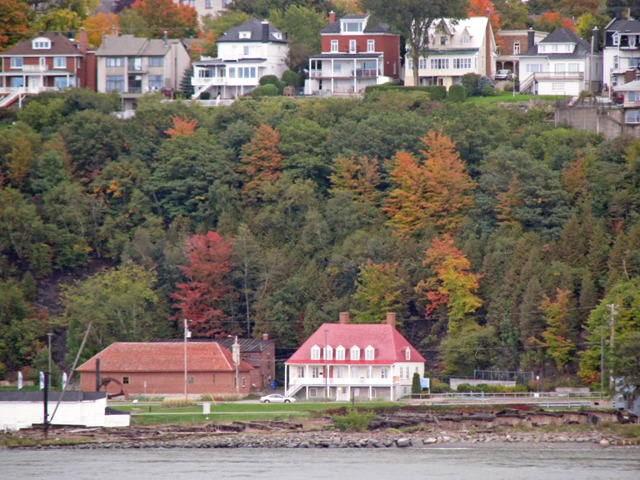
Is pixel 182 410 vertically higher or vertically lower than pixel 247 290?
lower

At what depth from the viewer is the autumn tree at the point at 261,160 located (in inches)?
3957

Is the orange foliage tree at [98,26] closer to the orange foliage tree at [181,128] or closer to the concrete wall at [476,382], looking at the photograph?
the orange foliage tree at [181,128]

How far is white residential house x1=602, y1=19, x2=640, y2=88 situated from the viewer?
105938mm

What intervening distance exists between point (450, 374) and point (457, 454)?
14.7 meters

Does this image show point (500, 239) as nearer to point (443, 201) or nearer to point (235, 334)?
point (443, 201)

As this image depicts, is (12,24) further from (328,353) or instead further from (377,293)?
(328,353)

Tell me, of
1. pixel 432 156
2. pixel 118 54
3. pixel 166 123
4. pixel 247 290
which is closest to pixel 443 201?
pixel 432 156

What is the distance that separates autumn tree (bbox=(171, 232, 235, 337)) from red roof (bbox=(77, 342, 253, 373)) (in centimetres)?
474

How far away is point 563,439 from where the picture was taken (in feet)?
240

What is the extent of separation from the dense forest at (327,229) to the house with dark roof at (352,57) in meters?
6.42

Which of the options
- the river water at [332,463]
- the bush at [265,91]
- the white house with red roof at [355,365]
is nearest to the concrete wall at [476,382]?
the white house with red roof at [355,365]

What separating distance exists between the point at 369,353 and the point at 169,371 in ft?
35.0

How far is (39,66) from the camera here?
11706 centimetres

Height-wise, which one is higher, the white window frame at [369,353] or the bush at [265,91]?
the bush at [265,91]
